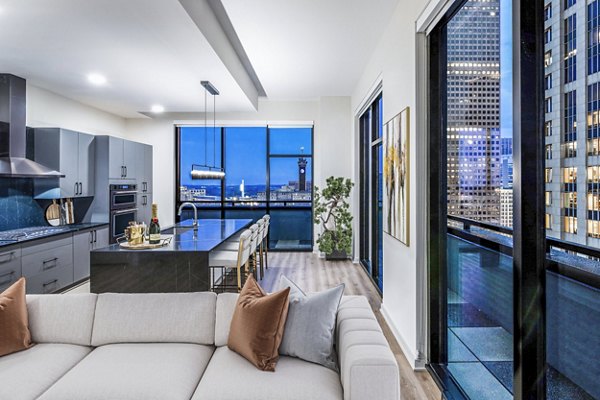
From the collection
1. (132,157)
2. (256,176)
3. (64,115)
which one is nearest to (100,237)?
(132,157)

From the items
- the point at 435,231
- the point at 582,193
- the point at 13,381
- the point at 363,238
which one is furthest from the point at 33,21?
the point at 363,238

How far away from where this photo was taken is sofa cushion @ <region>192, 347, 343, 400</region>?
1620 millimetres

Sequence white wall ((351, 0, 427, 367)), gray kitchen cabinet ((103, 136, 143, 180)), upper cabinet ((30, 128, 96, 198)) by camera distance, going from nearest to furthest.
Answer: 1. white wall ((351, 0, 427, 367))
2. upper cabinet ((30, 128, 96, 198))
3. gray kitchen cabinet ((103, 136, 143, 180))

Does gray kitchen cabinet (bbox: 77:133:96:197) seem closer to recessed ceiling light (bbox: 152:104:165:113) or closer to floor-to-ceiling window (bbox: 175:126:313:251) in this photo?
recessed ceiling light (bbox: 152:104:165:113)

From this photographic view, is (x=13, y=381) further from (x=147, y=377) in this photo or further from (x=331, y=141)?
(x=331, y=141)

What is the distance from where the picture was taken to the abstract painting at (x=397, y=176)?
118 inches

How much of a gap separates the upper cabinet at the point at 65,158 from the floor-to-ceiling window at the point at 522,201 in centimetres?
488

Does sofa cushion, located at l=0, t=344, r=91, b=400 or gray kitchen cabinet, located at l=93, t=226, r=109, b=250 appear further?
gray kitchen cabinet, located at l=93, t=226, r=109, b=250

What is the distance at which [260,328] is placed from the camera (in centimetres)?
188

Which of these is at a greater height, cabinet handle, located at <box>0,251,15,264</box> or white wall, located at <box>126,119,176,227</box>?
white wall, located at <box>126,119,176,227</box>

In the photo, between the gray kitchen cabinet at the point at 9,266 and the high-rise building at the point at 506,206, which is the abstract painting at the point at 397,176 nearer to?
the high-rise building at the point at 506,206

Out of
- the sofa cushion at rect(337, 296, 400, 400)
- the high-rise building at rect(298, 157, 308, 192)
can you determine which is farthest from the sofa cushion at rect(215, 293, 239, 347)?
the high-rise building at rect(298, 157, 308, 192)

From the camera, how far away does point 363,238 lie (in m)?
6.47

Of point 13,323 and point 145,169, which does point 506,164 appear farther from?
point 145,169
